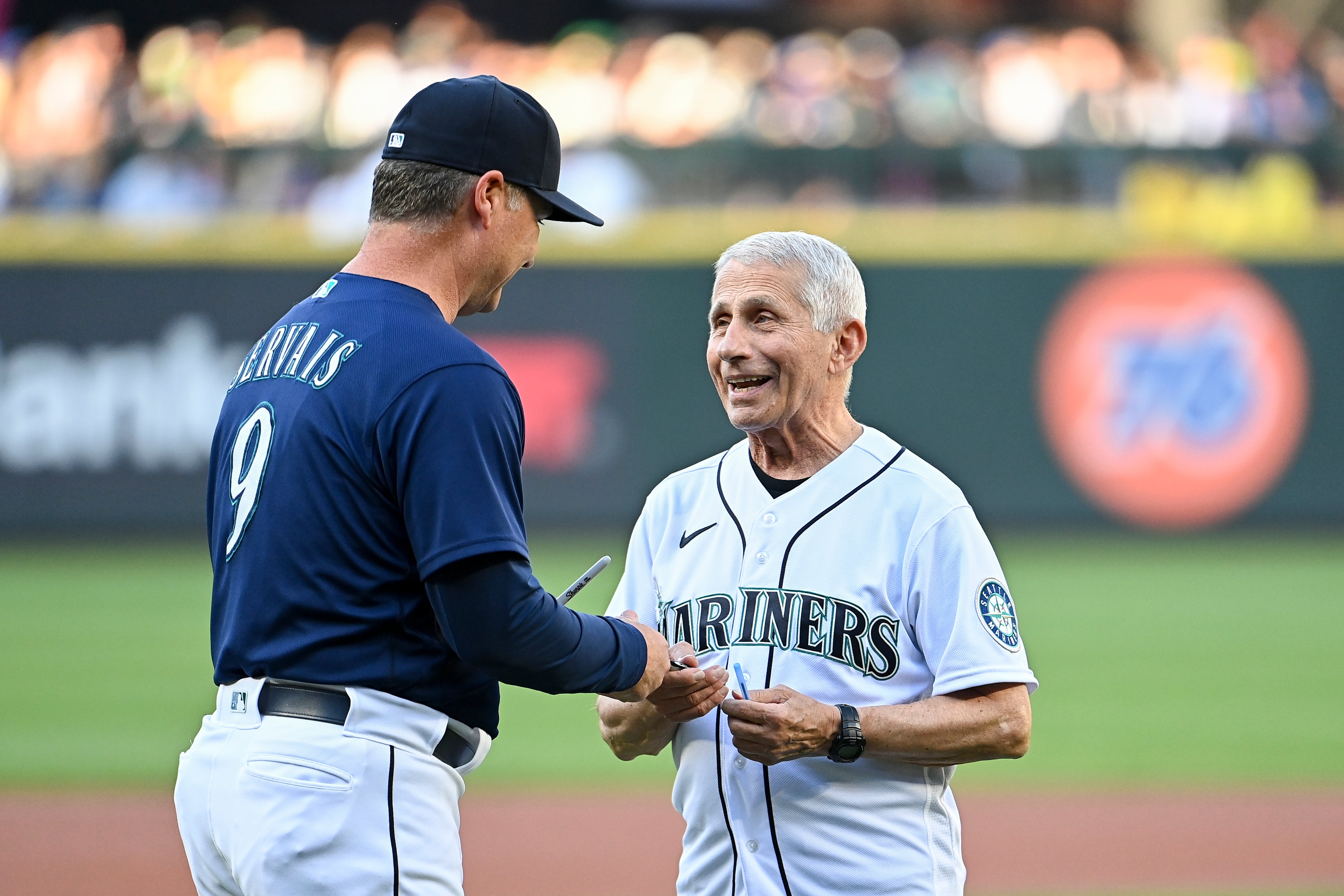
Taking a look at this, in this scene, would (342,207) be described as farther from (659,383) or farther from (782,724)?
(782,724)

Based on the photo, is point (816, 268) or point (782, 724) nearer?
point (782, 724)

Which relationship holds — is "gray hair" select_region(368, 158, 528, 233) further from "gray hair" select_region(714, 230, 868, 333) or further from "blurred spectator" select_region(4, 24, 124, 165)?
"blurred spectator" select_region(4, 24, 124, 165)

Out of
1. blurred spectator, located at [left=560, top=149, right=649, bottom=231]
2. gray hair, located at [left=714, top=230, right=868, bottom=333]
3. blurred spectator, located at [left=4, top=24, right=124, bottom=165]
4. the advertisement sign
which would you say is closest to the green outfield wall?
the advertisement sign

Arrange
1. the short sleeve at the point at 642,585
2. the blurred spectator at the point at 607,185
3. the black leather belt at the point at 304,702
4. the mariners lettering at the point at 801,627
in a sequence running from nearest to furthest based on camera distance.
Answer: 1. the black leather belt at the point at 304,702
2. the mariners lettering at the point at 801,627
3. the short sleeve at the point at 642,585
4. the blurred spectator at the point at 607,185

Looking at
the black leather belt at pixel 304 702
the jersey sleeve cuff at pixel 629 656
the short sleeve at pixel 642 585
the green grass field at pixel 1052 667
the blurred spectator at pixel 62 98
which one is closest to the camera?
the black leather belt at pixel 304 702

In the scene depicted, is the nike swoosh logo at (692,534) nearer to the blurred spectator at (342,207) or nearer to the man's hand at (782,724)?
the man's hand at (782,724)

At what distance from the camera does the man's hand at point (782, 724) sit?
250cm

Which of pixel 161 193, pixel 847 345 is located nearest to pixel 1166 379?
pixel 161 193

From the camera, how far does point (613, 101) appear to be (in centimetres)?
1420

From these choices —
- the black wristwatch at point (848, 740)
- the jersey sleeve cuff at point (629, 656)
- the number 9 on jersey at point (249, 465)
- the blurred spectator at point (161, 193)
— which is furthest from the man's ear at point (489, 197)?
the blurred spectator at point (161, 193)

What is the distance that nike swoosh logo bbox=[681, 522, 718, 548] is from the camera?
2.89m

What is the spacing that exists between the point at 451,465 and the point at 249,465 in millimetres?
402

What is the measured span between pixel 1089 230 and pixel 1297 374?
2393 mm

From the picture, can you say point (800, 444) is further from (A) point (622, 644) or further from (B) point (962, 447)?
(B) point (962, 447)
